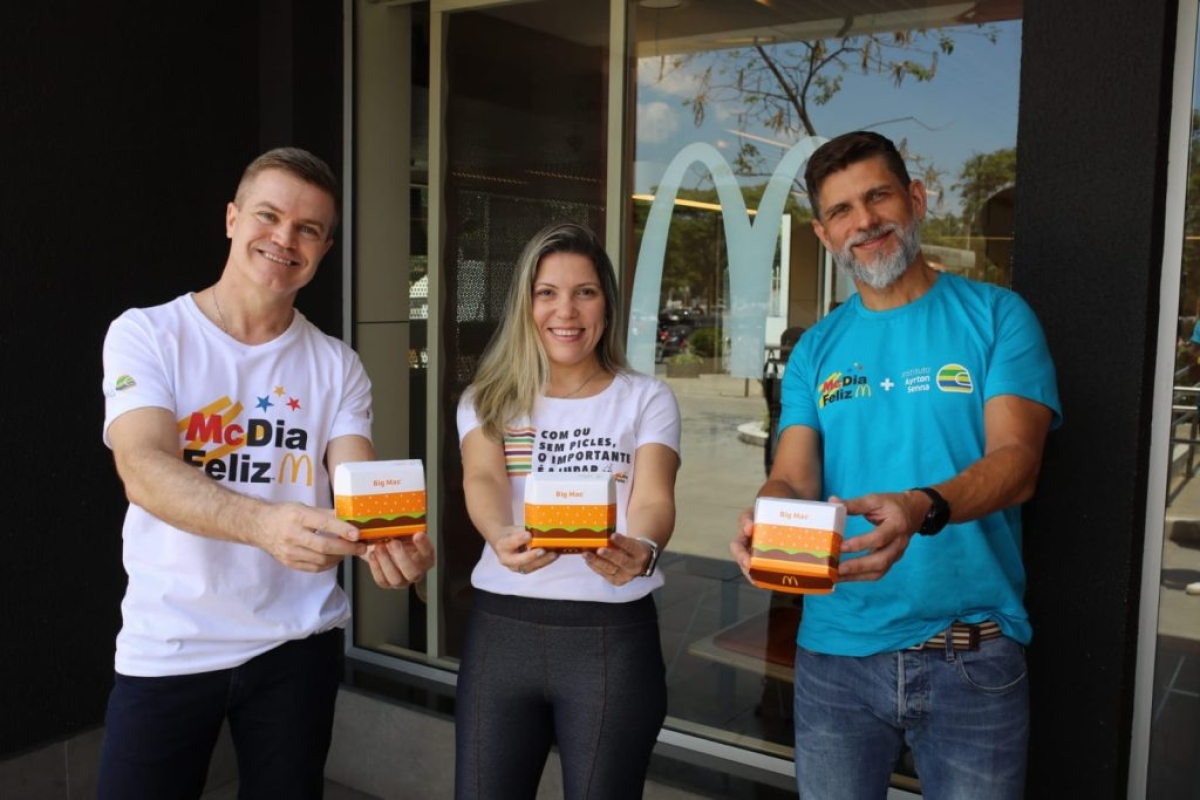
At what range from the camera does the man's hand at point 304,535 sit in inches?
64.1

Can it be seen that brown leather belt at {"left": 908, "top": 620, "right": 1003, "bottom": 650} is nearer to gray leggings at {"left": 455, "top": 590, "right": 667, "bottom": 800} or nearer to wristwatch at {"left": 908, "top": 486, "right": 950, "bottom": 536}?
wristwatch at {"left": 908, "top": 486, "right": 950, "bottom": 536}

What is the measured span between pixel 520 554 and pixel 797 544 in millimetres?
479

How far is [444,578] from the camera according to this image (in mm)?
4238

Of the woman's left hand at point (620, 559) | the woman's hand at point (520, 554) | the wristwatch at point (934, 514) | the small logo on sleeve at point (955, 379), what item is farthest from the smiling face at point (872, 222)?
the woman's hand at point (520, 554)

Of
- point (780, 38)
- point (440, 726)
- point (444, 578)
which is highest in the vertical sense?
point (780, 38)

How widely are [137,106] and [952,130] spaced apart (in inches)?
109

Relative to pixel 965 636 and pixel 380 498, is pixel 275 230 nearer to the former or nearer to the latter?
pixel 380 498

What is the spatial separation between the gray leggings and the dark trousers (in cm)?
28

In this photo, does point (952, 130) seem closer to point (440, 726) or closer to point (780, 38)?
point (780, 38)

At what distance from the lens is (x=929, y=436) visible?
5.83ft

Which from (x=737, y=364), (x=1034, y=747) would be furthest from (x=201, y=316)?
(x=737, y=364)

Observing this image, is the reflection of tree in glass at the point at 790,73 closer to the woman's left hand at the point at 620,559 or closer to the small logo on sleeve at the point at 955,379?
the small logo on sleeve at the point at 955,379

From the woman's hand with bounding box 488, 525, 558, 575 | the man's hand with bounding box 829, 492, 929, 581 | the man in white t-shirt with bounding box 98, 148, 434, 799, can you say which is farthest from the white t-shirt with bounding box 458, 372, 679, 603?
the man's hand with bounding box 829, 492, 929, 581

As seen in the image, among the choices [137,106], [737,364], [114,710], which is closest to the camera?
[114,710]
